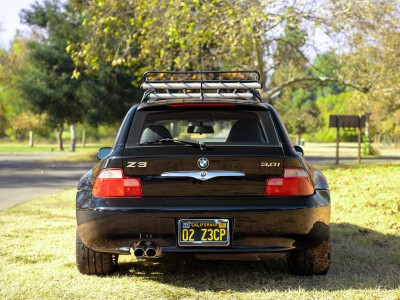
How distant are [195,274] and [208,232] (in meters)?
0.92

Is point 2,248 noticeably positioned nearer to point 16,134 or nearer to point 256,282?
point 256,282

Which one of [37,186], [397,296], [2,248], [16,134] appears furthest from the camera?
[16,134]

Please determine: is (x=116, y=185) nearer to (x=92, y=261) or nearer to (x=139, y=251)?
(x=139, y=251)

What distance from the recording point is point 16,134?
92.9 m

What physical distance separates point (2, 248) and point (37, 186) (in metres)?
10.0

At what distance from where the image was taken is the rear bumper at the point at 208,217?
16.2ft

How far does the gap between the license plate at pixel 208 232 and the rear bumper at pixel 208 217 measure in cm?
4

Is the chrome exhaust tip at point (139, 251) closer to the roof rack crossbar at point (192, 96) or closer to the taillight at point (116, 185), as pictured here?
the taillight at point (116, 185)

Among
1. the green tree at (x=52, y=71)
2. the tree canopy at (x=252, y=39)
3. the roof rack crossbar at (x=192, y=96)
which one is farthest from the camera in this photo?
the green tree at (x=52, y=71)

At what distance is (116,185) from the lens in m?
5.06

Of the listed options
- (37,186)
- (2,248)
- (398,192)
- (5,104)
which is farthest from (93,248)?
(5,104)

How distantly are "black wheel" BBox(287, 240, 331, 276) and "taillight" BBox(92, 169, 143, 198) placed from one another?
153 cm

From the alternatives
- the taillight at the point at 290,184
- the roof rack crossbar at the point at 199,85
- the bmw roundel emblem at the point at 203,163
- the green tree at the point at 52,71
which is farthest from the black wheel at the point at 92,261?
the green tree at the point at 52,71

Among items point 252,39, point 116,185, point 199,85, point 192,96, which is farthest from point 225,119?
point 252,39
